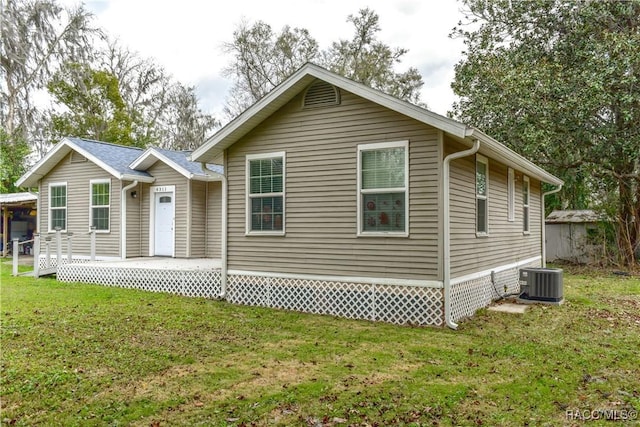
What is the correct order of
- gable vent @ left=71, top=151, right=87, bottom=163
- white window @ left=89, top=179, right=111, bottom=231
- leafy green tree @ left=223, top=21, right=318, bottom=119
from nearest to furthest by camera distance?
white window @ left=89, top=179, right=111, bottom=231 < gable vent @ left=71, top=151, right=87, bottom=163 < leafy green tree @ left=223, top=21, right=318, bottom=119

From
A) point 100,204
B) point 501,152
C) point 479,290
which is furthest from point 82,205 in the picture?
point 501,152

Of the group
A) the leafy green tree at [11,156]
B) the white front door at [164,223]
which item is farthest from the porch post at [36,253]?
the leafy green tree at [11,156]

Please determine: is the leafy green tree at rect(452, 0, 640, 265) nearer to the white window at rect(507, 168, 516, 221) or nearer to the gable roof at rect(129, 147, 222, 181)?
the white window at rect(507, 168, 516, 221)

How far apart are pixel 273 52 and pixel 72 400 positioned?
2364 centimetres

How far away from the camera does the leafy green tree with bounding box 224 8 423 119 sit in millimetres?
24078

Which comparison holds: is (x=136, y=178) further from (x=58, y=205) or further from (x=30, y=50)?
(x=30, y=50)

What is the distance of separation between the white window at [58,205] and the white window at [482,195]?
40.1 ft

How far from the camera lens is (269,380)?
14.6ft

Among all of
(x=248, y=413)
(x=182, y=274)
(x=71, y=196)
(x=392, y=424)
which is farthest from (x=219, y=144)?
(x=71, y=196)

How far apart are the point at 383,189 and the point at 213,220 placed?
7.23 metres

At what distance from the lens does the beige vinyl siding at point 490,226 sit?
23.5ft

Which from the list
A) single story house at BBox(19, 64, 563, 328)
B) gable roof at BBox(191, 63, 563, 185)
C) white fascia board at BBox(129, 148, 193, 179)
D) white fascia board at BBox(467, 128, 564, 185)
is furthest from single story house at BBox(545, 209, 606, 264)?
white fascia board at BBox(129, 148, 193, 179)

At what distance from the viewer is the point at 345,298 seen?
749cm

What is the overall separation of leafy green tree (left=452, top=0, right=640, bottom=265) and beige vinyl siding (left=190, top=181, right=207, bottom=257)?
9.92 meters
